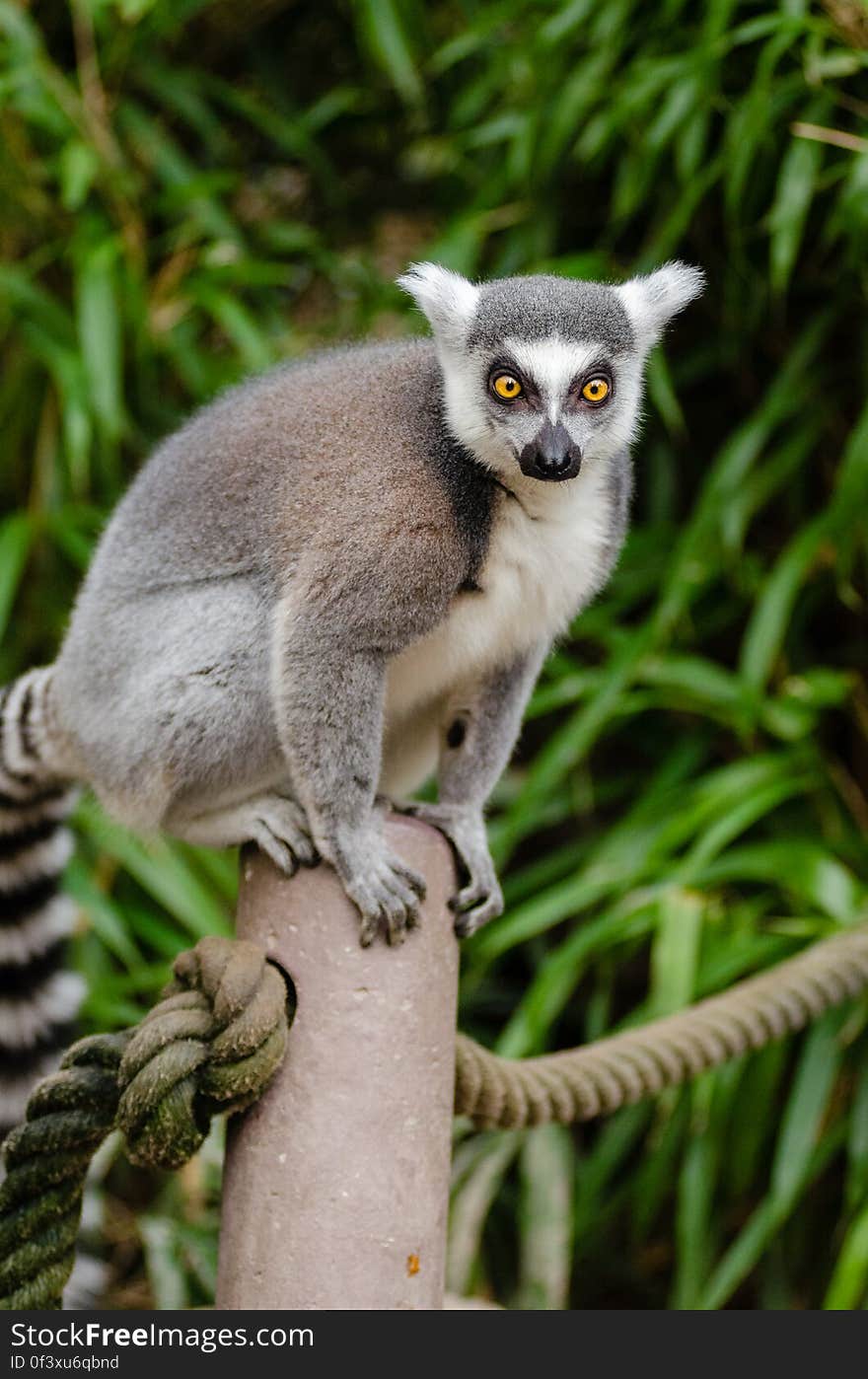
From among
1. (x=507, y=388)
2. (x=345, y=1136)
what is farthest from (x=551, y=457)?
(x=345, y=1136)

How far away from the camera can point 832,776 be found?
406 centimetres

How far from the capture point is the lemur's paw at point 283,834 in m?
2.15

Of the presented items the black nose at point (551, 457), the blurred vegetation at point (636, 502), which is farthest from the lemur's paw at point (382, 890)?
the blurred vegetation at point (636, 502)

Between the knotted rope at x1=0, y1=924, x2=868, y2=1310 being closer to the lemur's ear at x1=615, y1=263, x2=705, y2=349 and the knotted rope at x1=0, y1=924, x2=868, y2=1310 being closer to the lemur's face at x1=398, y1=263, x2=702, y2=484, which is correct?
the lemur's face at x1=398, y1=263, x2=702, y2=484

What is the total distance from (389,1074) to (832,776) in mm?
2427

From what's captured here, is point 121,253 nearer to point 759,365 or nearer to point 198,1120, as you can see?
point 759,365

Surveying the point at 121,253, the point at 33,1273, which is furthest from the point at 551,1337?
the point at 121,253

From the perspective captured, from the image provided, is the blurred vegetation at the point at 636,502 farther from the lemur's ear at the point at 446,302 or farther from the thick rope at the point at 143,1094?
the thick rope at the point at 143,1094

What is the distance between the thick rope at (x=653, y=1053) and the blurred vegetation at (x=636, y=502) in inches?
20.9

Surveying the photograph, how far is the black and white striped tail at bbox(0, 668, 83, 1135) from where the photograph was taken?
9.04ft

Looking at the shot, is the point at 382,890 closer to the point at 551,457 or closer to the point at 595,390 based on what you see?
the point at 551,457

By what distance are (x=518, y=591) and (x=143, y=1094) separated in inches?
40.8

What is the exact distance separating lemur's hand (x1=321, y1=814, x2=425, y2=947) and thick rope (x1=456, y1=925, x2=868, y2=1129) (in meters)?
0.27

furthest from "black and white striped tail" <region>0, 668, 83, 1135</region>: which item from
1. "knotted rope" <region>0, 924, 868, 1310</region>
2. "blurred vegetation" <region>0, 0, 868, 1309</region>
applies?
"blurred vegetation" <region>0, 0, 868, 1309</region>
